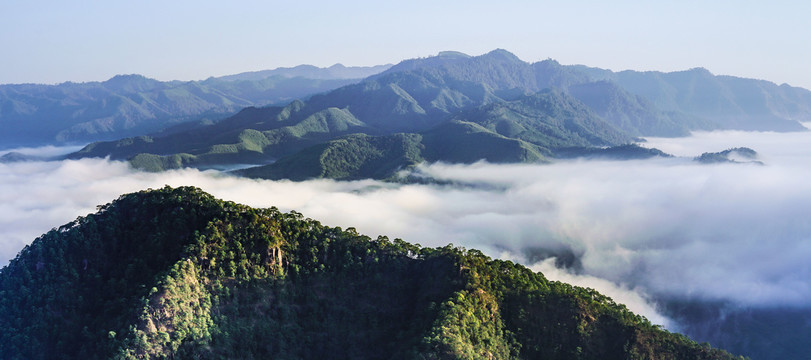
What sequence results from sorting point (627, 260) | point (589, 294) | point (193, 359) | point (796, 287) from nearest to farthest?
point (193, 359), point (589, 294), point (796, 287), point (627, 260)

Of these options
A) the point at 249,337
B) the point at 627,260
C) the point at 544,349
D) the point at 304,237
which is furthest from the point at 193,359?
the point at 627,260

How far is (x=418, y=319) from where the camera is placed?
63.5 m

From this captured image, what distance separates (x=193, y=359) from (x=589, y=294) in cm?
5008

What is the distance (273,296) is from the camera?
66750 millimetres

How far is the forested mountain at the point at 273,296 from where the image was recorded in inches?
2406

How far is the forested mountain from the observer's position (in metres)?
61.1

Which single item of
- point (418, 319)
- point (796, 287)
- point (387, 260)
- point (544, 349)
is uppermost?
point (387, 260)

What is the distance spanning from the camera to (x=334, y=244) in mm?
72250

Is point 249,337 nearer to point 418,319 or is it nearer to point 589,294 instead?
point 418,319

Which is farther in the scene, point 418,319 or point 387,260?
point 387,260

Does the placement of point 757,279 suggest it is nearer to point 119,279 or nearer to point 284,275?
point 284,275

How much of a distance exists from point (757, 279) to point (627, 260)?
2981 centimetres

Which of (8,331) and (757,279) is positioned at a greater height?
(8,331)

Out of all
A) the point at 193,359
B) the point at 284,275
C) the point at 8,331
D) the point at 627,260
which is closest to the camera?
the point at 193,359
